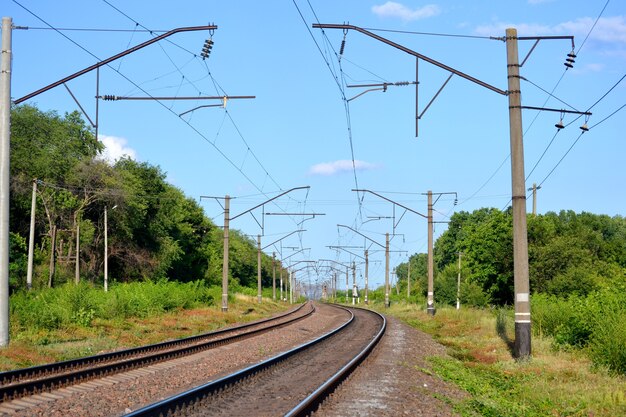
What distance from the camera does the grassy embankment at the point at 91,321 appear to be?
20.6 m

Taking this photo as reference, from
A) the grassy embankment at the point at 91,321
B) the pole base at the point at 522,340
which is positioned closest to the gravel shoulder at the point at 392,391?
the pole base at the point at 522,340

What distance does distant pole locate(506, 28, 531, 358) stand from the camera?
19344 mm

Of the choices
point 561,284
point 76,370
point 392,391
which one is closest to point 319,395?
point 392,391

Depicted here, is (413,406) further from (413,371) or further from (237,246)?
(237,246)

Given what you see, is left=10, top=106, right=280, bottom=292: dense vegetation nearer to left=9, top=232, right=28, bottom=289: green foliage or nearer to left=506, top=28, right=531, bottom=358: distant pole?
left=9, top=232, right=28, bottom=289: green foliage

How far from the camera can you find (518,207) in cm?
1942

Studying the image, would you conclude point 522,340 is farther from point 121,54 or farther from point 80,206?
point 80,206

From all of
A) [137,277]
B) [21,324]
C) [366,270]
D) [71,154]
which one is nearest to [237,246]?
[366,270]

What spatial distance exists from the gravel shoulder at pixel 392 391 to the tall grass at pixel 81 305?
1270 centimetres

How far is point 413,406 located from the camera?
1259cm

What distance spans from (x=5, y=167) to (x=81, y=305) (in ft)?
40.8

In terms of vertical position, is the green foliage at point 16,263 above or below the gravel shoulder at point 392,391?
above

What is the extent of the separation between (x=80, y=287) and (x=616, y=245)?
56.0 meters

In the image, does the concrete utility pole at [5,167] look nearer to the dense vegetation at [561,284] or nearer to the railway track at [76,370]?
the railway track at [76,370]
